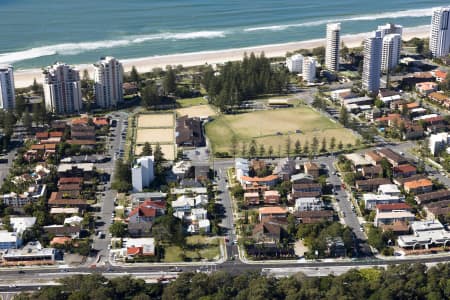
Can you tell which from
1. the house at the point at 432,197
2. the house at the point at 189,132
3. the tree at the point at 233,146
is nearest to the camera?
the house at the point at 432,197

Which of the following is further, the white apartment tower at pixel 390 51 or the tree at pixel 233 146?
the white apartment tower at pixel 390 51

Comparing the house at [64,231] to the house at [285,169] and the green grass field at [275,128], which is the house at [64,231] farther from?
the green grass field at [275,128]

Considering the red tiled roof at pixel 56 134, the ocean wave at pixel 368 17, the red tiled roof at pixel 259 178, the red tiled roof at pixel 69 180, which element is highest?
the ocean wave at pixel 368 17

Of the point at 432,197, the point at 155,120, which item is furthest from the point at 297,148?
the point at 155,120

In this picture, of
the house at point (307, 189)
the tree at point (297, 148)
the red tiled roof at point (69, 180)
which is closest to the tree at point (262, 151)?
the tree at point (297, 148)

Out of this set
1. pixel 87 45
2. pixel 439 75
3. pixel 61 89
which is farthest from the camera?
pixel 87 45

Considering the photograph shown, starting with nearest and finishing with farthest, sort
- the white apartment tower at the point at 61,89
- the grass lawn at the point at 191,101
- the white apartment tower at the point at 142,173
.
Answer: the white apartment tower at the point at 142,173, the white apartment tower at the point at 61,89, the grass lawn at the point at 191,101

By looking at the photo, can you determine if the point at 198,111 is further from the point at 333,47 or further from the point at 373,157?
the point at 333,47

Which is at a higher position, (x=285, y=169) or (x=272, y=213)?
(x=285, y=169)
